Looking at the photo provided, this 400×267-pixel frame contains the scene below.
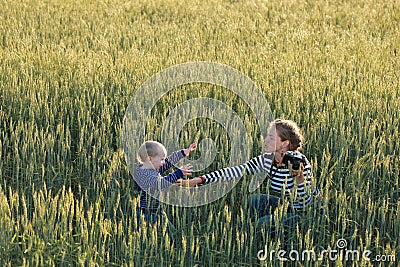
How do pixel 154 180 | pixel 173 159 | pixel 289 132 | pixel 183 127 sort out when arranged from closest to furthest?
1. pixel 154 180
2. pixel 289 132
3. pixel 173 159
4. pixel 183 127

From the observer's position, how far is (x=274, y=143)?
3.85 m

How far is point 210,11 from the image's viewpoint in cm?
1045

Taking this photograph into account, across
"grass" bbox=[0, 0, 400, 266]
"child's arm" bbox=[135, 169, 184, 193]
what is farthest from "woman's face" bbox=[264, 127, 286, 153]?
"child's arm" bbox=[135, 169, 184, 193]

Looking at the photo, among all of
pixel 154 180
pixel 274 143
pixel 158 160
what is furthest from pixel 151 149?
pixel 274 143

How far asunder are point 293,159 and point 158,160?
0.83 metres

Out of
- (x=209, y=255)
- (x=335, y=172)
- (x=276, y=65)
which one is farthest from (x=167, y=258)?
(x=276, y=65)

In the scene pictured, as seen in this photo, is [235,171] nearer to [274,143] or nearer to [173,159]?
[274,143]

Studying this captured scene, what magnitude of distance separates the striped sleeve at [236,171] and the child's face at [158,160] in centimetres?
28

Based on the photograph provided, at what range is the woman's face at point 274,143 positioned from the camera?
3.84 meters

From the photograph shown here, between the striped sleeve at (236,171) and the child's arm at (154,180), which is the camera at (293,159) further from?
the child's arm at (154,180)

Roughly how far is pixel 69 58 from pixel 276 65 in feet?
7.16

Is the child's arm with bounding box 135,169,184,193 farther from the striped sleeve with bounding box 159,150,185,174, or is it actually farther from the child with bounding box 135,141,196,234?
the striped sleeve with bounding box 159,150,185,174

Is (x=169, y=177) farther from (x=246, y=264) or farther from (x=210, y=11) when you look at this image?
(x=210, y=11)

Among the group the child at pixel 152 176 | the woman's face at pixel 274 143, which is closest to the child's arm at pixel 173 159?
the child at pixel 152 176
